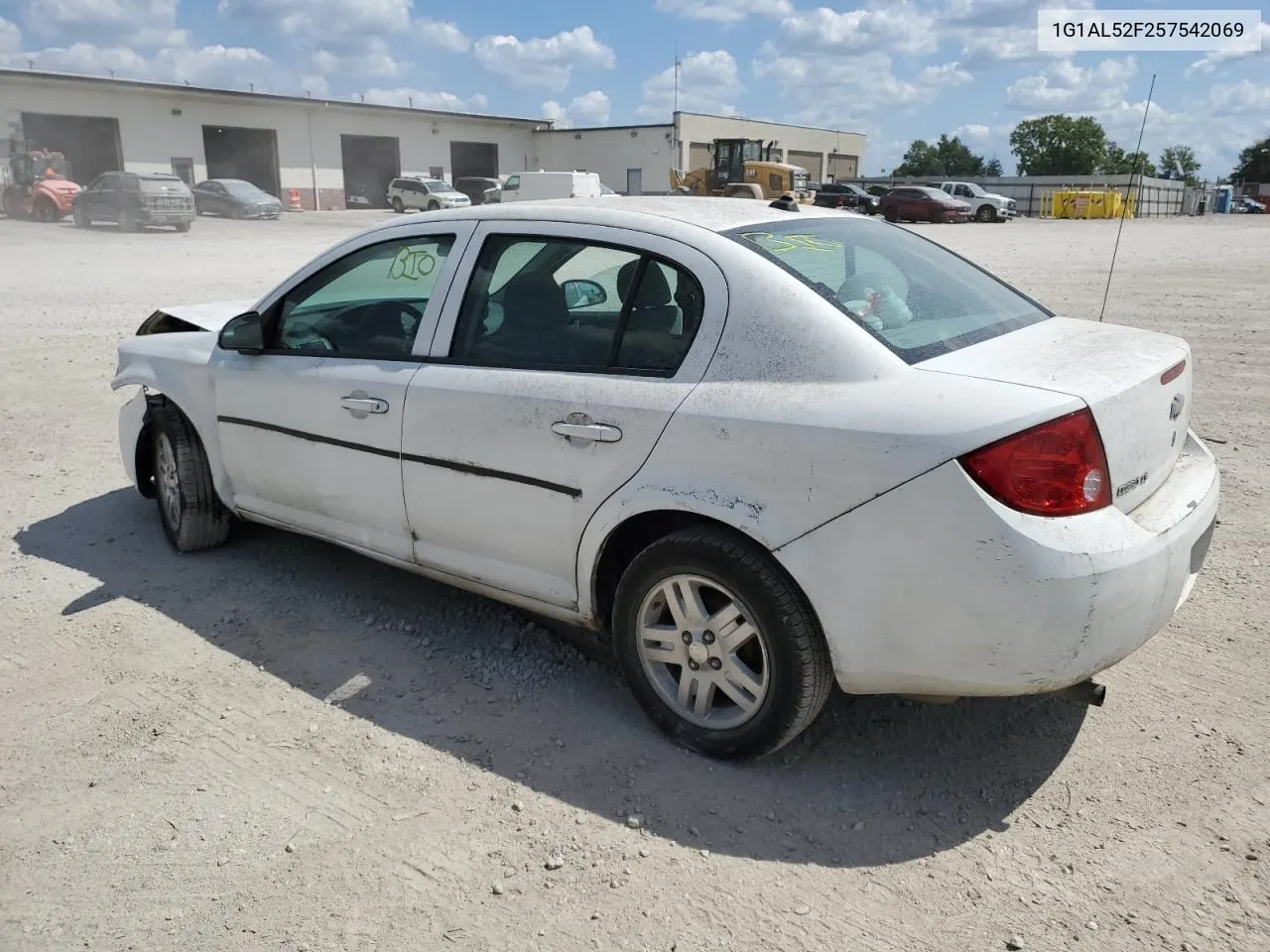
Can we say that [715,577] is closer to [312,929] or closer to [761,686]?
[761,686]

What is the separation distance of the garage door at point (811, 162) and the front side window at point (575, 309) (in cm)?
7130

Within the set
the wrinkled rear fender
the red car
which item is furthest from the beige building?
the wrinkled rear fender

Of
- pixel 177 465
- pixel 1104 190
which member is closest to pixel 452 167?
pixel 1104 190

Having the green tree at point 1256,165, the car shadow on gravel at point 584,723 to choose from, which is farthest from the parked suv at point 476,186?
the green tree at point 1256,165

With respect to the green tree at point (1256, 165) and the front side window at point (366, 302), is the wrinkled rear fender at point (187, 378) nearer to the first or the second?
the front side window at point (366, 302)

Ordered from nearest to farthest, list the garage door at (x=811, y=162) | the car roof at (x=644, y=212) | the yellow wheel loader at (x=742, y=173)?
the car roof at (x=644, y=212), the yellow wheel loader at (x=742, y=173), the garage door at (x=811, y=162)

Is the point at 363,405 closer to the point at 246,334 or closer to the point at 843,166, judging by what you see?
the point at 246,334

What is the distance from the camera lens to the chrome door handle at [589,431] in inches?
119

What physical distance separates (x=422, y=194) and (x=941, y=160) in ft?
248

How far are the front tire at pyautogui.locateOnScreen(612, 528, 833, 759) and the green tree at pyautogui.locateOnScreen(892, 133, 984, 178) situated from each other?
10252 cm

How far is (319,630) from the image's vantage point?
13.2 ft

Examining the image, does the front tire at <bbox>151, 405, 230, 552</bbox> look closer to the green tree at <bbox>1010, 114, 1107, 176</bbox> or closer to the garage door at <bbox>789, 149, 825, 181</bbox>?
the garage door at <bbox>789, 149, 825, 181</bbox>

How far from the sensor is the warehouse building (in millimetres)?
40750

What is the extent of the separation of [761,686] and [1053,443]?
1.06 metres
